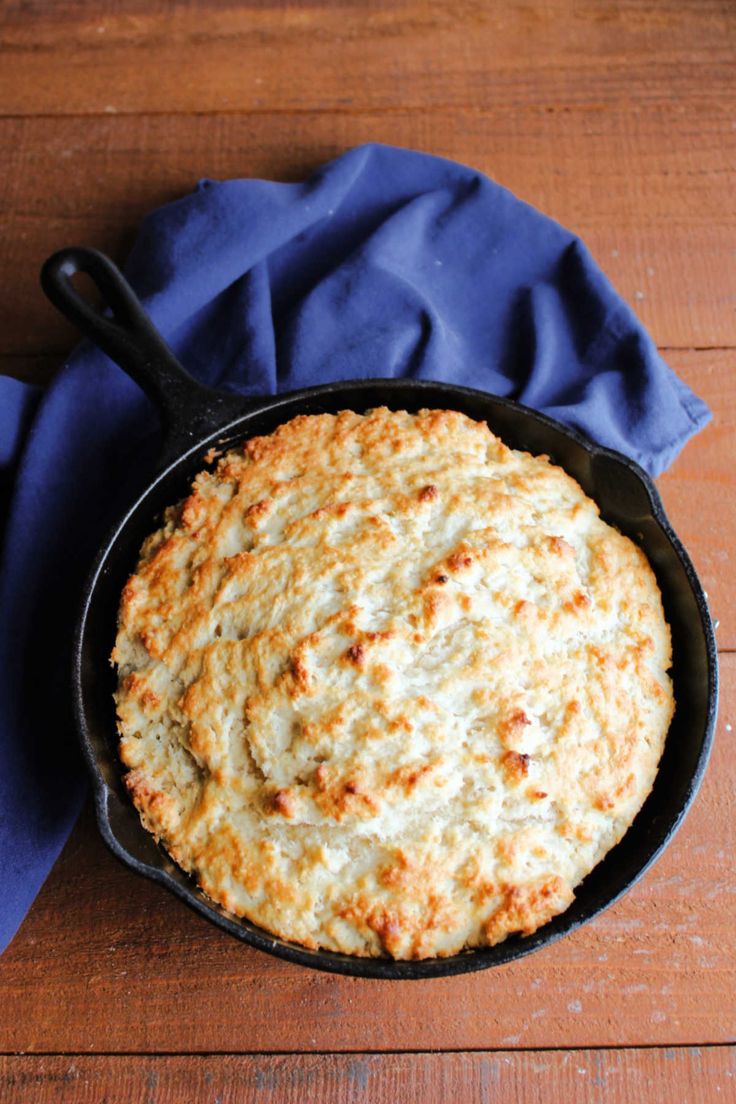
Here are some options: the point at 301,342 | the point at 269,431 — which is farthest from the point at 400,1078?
the point at 301,342

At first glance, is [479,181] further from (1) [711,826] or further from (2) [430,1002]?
(2) [430,1002]

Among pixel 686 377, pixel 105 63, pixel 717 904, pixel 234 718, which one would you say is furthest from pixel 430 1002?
pixel 105 63

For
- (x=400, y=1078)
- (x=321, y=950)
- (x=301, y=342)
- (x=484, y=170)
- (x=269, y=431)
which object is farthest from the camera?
(x=484, y=170)

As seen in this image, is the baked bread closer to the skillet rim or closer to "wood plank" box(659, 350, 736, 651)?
the skillet rim

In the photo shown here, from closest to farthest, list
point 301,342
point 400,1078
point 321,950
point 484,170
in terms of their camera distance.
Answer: point 321,950
point 400,1078
point 301,342
point 484,170

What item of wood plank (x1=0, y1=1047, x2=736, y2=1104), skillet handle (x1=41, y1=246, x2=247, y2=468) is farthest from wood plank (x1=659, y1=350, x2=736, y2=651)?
skillet handle (x1=41, y1=246, x2=247, y2=468)

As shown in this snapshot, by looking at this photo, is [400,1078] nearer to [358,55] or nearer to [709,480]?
[709,480]
